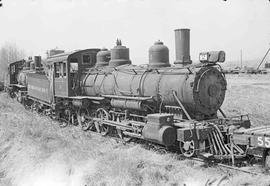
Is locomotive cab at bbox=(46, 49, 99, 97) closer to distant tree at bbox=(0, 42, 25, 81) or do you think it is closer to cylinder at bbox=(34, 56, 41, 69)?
cylinder at bbox=(34, 56, 41, 69)

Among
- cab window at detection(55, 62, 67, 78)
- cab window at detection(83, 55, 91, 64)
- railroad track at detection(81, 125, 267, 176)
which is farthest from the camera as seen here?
cab window at detection(83, 55, 91, 64)

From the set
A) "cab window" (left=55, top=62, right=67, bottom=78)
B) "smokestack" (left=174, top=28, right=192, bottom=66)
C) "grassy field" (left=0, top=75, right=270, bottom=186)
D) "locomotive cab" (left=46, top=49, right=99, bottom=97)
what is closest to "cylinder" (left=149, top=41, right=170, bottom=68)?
"smokestack" (left=174, top=28, right=192, bottom=66)

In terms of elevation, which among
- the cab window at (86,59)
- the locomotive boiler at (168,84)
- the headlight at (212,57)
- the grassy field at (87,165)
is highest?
the cab window at (86,59)

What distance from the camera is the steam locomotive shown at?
888 centimetres

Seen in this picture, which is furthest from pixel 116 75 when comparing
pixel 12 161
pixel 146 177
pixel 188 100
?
pixel 146 177

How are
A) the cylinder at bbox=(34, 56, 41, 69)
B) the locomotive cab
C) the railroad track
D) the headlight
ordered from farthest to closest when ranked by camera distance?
1. the cylinder at bbox=(34, 56, 41, 69)
2. the locomotive cab
3. the headlight
4. the railroad track

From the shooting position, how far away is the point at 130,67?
12.4 m

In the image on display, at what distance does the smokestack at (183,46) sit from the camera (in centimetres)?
1050

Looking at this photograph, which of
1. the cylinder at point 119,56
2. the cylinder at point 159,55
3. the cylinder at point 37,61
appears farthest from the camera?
the cylinder at point 37,61

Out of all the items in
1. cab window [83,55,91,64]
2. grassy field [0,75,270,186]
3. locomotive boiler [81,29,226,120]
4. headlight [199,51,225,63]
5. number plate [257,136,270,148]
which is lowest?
grassy field [0,75,270,186]

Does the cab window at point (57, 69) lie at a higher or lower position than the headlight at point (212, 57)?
lower

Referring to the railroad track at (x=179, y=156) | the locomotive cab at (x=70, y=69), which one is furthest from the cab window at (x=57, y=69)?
the railroad track at (x=179, y=156)

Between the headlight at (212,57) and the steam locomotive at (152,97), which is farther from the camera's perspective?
the headlight at (212,57)

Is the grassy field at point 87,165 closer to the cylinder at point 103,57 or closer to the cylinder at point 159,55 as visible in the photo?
the cylinder at point 159,55
